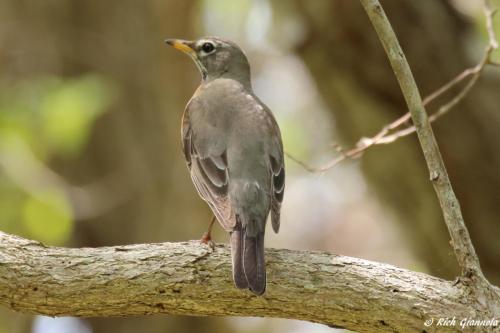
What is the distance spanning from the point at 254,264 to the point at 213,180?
1.16 m

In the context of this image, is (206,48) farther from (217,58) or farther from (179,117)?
(179,117)

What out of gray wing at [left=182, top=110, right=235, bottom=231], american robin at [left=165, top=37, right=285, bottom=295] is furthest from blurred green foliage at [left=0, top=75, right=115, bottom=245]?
gray wing at [left=182, top=110, right=235, bottom=231]

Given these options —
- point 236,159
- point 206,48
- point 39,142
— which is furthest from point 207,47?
point 39,142

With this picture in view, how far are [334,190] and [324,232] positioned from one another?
0.64 m

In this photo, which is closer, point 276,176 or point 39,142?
point 276,176

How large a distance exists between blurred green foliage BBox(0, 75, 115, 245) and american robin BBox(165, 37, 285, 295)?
1.07 metres

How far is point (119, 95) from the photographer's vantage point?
966 cm

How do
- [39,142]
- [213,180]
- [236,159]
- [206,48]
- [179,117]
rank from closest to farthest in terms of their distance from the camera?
[213,180] < [236,159] < [206,48] < [39,142] < [179,117]

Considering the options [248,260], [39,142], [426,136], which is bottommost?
[248,260]

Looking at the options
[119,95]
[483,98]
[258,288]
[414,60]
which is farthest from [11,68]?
[258,288]

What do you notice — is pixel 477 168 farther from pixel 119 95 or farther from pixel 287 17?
pixel 119 95

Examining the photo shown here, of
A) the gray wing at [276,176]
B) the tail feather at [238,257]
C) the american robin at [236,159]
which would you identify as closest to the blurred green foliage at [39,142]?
the american robin at [236,159]

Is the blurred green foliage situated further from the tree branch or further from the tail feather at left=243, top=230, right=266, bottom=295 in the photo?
the tree branch

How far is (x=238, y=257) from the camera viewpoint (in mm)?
4785
